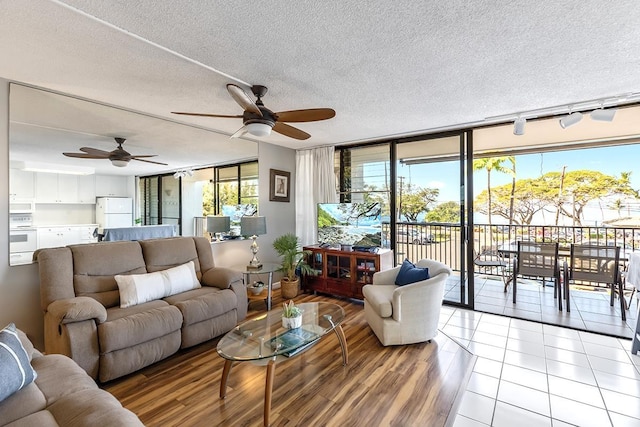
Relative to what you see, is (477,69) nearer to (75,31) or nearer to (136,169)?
(75,31)

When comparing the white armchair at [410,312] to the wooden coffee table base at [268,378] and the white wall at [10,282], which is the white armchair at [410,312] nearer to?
the wooden coffee table base at [268,378]

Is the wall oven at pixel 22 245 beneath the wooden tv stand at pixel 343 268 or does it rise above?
above

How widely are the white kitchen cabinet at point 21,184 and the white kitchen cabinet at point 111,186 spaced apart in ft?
1.62

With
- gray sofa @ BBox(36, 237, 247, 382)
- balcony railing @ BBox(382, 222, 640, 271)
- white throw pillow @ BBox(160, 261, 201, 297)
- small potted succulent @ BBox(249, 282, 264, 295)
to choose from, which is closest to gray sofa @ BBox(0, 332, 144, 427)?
gray sofa @ BBox(36, 237, 247, 382)

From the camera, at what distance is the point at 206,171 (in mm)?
3885

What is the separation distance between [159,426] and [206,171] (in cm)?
289

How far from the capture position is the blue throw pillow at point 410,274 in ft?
9.52

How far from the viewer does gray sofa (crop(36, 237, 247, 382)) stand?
6.75ft

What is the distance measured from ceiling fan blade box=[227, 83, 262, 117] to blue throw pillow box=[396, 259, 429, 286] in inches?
83.6

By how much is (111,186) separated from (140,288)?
1188mm

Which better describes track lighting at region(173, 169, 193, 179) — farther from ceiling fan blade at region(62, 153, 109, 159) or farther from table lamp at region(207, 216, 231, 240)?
ceiling fan blade at region(62, 153, 109, 159)

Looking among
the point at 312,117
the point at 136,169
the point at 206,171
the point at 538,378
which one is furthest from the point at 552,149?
the point at 136,169

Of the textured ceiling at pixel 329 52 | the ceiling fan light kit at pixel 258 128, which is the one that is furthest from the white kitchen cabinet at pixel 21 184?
the ceiling fan light kit at pixel 258 128

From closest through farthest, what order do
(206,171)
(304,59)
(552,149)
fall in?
(304,59) → (206,171) → (552,149)
